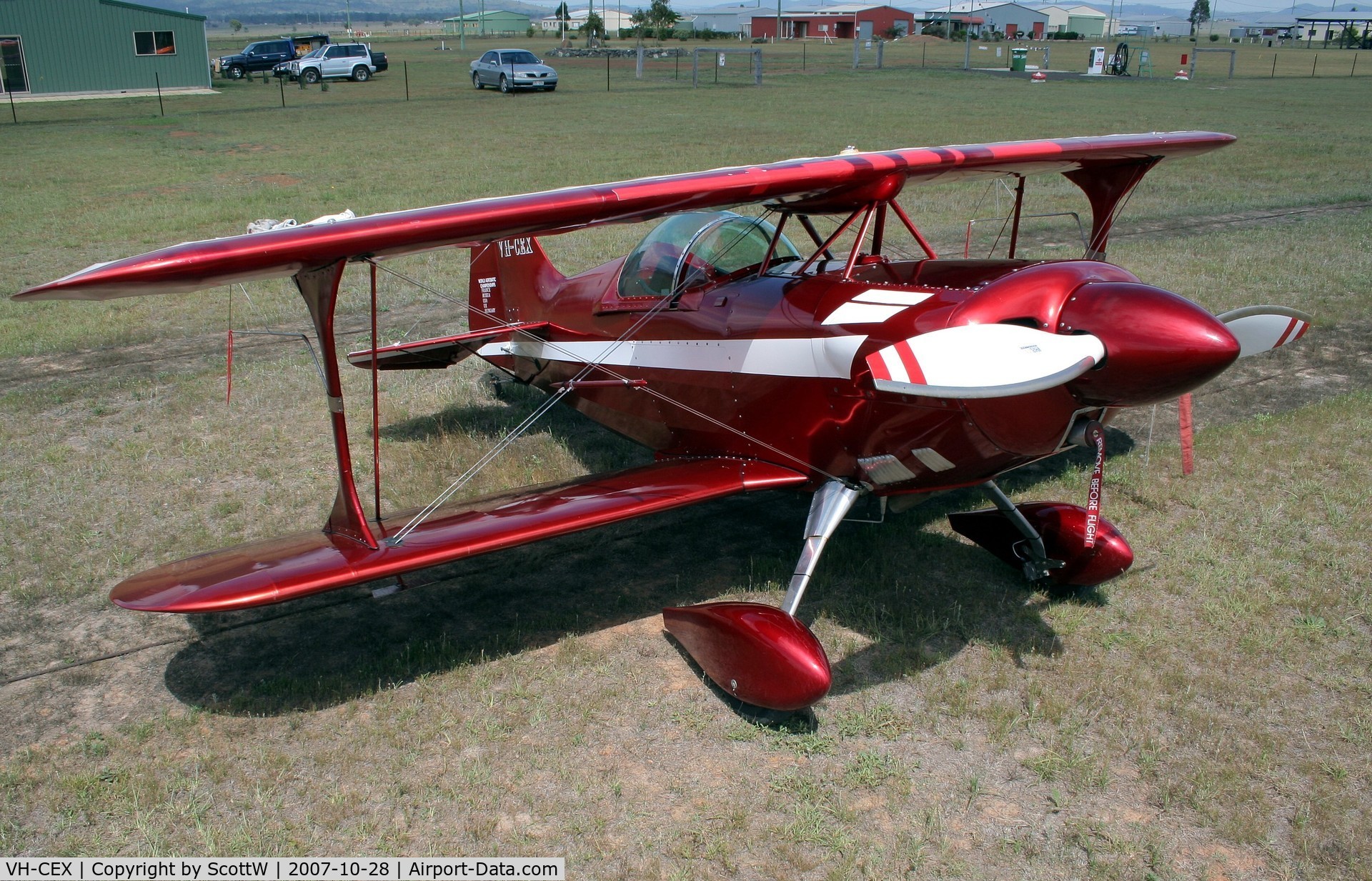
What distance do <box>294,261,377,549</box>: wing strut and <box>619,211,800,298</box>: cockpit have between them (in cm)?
207

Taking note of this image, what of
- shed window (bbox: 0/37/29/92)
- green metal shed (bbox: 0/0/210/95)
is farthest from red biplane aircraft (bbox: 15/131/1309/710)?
shed window (bbox: 0/37/29/92)

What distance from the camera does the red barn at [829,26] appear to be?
3816 inches

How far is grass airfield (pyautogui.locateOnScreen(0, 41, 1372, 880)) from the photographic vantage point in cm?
407

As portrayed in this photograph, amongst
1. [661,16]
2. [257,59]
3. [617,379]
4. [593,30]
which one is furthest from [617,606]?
[661,16]

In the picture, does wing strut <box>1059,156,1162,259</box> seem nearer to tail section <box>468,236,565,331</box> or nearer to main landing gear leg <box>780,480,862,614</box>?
main landing gear leg <box>780,480,862,614</box>

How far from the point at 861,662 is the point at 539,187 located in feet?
45.6

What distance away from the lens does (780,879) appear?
3.83m

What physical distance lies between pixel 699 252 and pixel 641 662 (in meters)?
2.45

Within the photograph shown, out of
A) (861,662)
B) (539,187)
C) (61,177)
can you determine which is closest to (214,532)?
(861,662)

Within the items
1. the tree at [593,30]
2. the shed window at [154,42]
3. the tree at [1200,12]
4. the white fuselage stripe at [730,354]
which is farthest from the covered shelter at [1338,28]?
the white fuselage stripe at [730,354]

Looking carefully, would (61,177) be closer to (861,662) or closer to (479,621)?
(479,621)

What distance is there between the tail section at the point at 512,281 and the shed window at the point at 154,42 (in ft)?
118

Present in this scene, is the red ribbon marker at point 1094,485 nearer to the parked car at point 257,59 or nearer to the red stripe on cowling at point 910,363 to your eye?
the red stripe on cowling at point 910,363

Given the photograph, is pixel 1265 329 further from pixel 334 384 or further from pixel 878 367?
pixel 334 384
